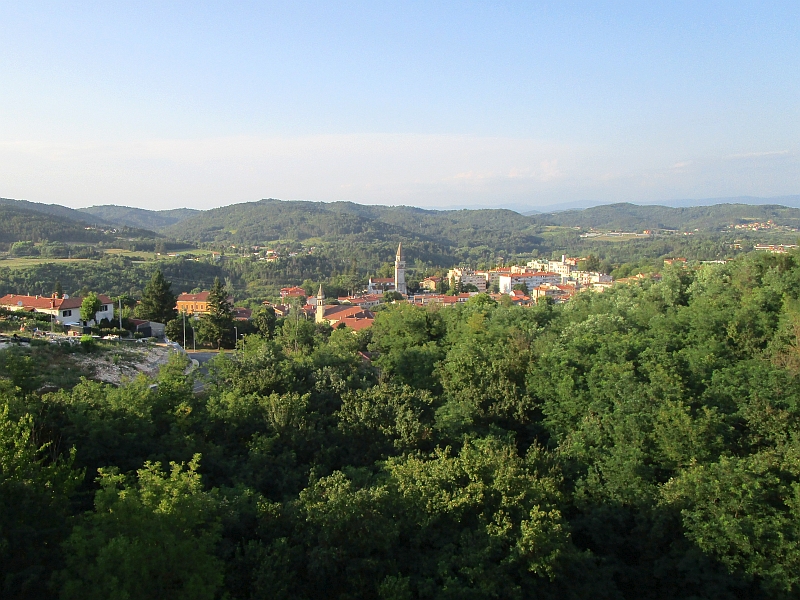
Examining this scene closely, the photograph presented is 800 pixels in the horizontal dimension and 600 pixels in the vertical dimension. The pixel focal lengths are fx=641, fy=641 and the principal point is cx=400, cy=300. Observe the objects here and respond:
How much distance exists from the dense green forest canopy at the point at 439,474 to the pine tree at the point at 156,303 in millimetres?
16923

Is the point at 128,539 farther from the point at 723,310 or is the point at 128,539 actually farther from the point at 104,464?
the point at 723,310

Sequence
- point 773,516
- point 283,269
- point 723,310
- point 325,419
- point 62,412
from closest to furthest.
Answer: point 773,516 → point 62,412 → point 325,419 → point 723,310 → point 283,269

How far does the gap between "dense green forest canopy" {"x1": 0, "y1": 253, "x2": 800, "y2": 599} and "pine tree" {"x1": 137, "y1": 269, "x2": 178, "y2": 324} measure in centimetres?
1692

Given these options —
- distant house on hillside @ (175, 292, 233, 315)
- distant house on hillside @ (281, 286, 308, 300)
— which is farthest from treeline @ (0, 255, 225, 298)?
distant house on hillside @ (281, 286, 308, 300)

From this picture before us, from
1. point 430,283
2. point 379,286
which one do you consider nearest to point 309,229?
point 430,283

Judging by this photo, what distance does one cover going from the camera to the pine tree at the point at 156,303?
30641mm

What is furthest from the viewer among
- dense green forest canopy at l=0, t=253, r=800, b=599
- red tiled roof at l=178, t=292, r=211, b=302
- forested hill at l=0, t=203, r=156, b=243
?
forested hill at l=0, t=203, r=156, b=243

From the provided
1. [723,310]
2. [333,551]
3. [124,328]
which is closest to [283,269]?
[124,328]

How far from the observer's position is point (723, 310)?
1474 centimetres

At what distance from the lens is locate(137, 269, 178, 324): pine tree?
1206 inches

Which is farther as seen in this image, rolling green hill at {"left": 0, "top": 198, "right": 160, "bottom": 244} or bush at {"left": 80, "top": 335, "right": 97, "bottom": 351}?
rolling green hill at {"left": 0, "top": 198, "right": 160, "bottom": 244}

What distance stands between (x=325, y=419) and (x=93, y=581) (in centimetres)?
597

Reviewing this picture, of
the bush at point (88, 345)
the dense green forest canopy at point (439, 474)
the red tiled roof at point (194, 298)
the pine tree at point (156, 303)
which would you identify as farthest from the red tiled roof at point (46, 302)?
the red tiled roof at point (194, 298)

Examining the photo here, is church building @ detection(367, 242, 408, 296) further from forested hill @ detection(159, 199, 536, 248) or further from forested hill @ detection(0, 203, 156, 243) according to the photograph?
forested hill @ detection(159, 199, 536, 248)
